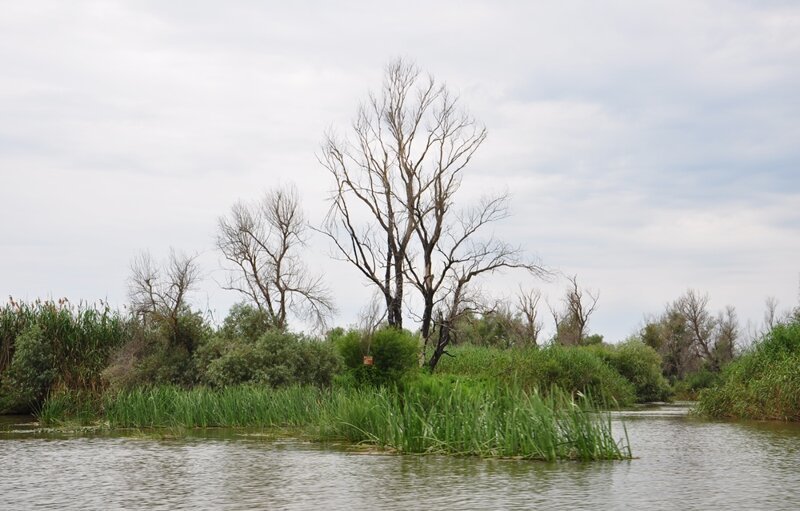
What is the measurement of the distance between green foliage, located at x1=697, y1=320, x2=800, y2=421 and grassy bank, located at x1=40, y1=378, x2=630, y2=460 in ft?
29.4

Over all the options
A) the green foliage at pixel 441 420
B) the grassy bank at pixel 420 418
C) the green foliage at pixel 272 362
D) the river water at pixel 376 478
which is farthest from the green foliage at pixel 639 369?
the river water at pixel 376 478

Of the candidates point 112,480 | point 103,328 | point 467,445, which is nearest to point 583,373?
point 103,328

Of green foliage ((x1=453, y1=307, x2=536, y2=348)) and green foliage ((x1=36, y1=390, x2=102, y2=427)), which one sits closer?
green foliage ((x1=36, y1=390, x2=102, y2=427))

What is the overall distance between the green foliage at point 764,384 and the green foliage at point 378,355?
924 cm

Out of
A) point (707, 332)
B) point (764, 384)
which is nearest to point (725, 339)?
point (707, 332)

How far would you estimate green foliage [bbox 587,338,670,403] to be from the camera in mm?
42844

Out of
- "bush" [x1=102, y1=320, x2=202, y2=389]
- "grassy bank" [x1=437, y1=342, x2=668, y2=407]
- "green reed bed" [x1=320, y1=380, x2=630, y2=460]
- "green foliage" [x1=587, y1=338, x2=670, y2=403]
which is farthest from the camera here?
"green foliage" [x1=587, y1=338, x2=670, y2=403]

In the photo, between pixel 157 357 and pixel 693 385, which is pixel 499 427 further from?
pixel 693 385

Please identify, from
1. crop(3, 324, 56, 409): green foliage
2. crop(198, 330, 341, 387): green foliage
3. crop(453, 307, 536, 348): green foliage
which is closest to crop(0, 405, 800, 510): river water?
crop(198, 330, 341, 387): green foliage

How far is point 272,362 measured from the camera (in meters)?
27.7

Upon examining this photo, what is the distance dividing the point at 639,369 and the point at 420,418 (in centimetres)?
2922

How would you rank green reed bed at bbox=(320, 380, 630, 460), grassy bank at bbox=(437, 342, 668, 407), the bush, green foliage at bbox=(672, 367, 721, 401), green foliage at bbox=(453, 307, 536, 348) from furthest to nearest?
green foliage at bbox=(453, 307, 536, 348)
green foliage at bbox=(672, 367, 721, 401)
grassy bank at bbox=(437, 342, 668, 407)
the bush
green reed bed at bbox=(320, 380, 630, 460)

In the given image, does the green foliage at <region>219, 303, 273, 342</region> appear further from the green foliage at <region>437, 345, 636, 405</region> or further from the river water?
the river water

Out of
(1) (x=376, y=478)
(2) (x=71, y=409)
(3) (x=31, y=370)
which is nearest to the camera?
(1) (x=376, y=478)
